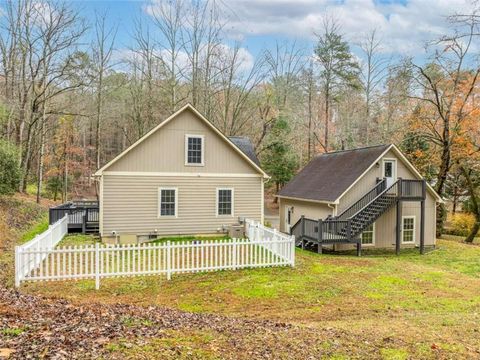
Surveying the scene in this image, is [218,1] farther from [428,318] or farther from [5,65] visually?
[5,65]

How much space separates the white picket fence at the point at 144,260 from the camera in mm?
10673

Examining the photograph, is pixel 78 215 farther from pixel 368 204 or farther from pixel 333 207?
pixel 368 204

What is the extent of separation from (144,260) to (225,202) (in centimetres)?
853

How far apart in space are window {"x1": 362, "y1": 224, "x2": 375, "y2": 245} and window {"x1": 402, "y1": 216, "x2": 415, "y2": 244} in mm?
1956

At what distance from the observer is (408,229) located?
21.2 metres

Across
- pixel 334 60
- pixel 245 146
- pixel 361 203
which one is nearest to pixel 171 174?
pixel 245 146

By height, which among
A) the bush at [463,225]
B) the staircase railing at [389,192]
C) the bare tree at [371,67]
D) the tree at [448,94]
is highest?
the bare tree at [371,67]

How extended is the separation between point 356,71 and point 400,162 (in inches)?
752

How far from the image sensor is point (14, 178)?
2278 centimetres

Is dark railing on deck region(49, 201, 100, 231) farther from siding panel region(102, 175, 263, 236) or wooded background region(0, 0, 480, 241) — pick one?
wooded background region(0, 0, 480, 241)

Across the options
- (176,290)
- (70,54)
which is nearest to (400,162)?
(176,290)

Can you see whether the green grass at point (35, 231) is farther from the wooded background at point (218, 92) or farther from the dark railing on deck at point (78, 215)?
the wooded background at point (218, 92)

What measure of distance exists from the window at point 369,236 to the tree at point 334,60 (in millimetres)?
17023

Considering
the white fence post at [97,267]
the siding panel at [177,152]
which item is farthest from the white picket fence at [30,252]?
the siding panel at [177,152]
